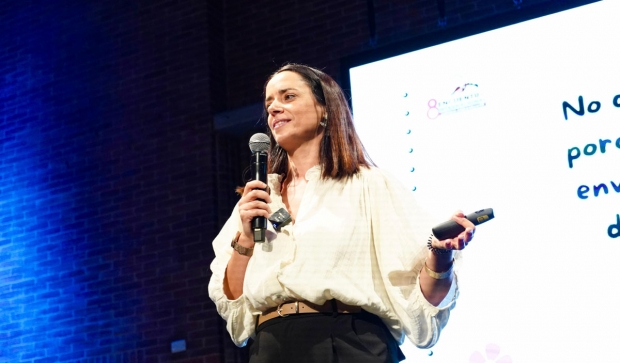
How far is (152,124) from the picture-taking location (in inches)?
210

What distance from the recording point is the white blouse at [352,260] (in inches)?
71.1

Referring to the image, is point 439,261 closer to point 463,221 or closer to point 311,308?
point 463,221

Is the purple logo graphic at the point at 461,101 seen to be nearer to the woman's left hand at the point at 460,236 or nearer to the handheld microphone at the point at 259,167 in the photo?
the handheld microphone at the point at 259,167

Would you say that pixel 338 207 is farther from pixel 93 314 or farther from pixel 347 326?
pixel 93 314

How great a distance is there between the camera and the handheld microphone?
5.94 ft

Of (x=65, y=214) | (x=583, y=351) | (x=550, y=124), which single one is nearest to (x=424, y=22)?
(x=550, y=124)

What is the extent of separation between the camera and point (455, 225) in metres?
1.66

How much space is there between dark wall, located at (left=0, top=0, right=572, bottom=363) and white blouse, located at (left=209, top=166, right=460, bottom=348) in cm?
289

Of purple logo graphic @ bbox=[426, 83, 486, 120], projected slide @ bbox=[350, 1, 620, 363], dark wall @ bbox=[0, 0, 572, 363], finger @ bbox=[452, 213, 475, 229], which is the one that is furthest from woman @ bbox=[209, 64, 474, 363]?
dark wall @ bbox=[0, 0, 572, 363]

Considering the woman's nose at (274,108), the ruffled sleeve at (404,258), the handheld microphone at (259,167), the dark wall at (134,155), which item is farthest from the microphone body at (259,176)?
the dark wall at (134,155)

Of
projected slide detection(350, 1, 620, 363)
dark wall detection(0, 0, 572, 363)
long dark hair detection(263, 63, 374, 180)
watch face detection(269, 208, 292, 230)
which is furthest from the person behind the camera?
dark wall detection(0, 0, 572, 363)

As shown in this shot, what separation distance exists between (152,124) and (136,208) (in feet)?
1.85

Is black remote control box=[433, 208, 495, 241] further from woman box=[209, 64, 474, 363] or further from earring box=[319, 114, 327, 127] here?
earring box=[319, 114, 327, 127]

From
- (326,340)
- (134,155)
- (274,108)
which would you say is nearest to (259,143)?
(274,108)
